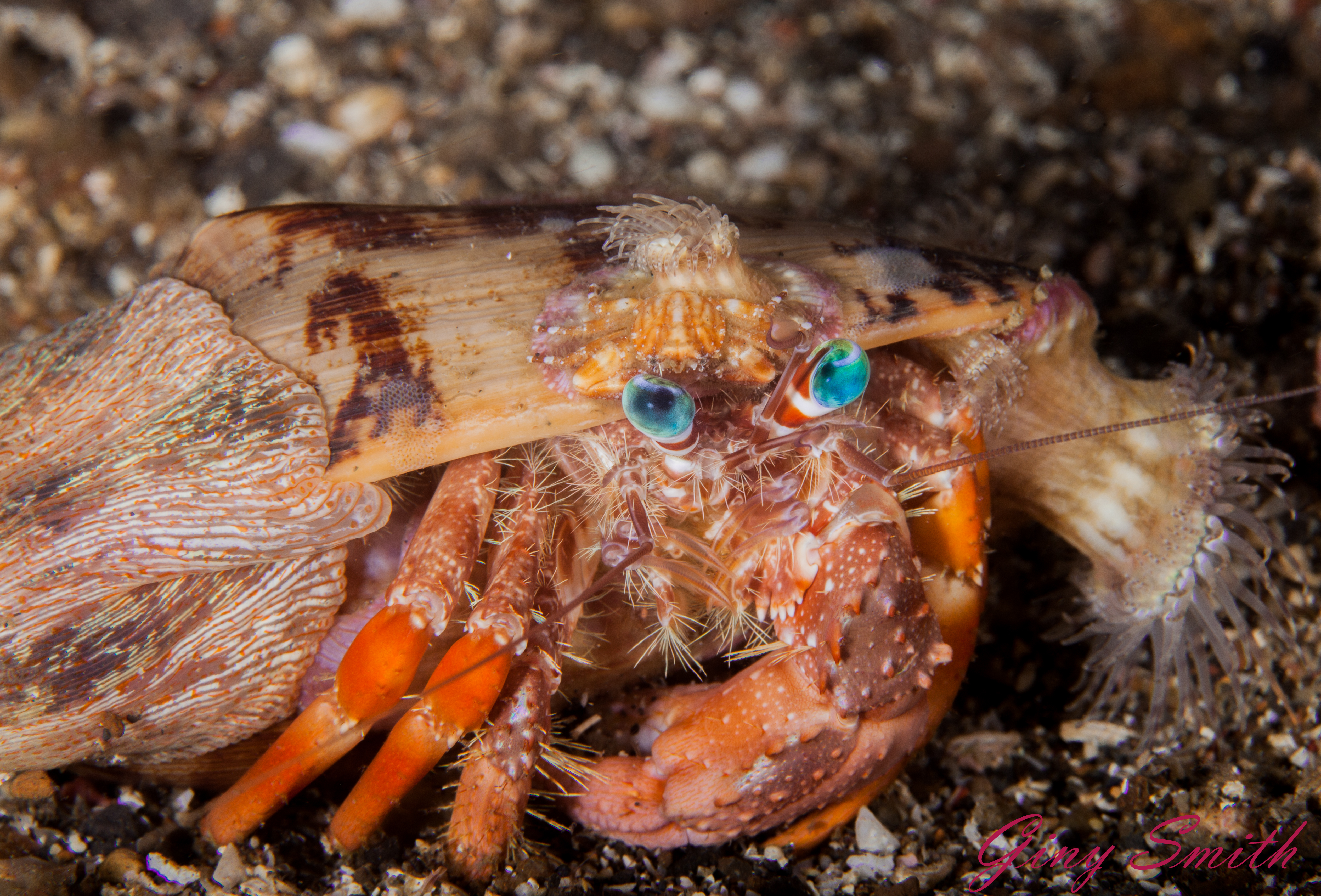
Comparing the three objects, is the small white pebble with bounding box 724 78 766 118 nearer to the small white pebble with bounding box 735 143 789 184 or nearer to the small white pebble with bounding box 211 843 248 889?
the small white pebble with bounding box 735 143 789 184

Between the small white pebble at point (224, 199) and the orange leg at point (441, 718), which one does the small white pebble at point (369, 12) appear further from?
the orange leg at point (441, 718)

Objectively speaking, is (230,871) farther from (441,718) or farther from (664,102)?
(664,102)

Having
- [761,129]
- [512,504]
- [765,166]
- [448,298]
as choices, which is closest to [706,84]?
[761,129]

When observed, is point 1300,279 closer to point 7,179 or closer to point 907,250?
point 907,250

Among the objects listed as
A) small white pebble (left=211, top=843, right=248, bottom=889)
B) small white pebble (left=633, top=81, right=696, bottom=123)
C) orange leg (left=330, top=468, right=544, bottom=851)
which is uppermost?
small white pebble (left=633, top=81, right=696, bottom=123)

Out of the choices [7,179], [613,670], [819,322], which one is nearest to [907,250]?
[819,322]

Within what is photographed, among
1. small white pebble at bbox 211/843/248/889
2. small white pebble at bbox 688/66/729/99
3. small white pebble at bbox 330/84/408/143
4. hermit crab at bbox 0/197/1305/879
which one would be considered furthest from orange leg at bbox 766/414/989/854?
small white pebble at bbox 330/84/408/143
